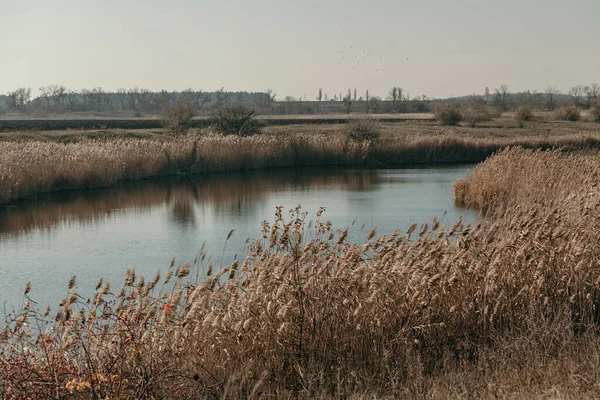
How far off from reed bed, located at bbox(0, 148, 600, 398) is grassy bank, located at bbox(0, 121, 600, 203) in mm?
18735

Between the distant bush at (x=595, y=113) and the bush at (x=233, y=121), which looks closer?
the bush at (x=233, y=121)

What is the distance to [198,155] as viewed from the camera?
3512 centimetres

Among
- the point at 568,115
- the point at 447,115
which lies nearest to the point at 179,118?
the point at 447,115

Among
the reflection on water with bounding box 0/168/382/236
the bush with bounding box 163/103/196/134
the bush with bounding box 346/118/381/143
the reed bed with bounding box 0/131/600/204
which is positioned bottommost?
the reflection on water with bounding box 0/168/382/236

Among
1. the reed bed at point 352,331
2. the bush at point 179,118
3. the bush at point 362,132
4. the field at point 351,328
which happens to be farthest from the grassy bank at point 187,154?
the reed bed at point 352,331

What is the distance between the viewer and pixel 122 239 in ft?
60.2

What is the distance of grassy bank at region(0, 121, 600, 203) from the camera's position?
27.1 meters

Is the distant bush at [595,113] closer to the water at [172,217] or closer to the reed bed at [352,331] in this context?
the water at [172,217]

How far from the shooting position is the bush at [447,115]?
61.8 metres

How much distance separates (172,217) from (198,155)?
1319 centimetres

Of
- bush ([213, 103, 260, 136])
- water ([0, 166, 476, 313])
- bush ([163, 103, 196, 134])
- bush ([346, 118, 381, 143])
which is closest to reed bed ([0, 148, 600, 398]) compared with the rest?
water ([0, 166, 476, 313])

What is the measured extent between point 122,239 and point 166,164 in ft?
52.1

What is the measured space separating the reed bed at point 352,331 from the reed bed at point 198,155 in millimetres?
18737

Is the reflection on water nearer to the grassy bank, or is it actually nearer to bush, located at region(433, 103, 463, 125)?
the grassy bank
